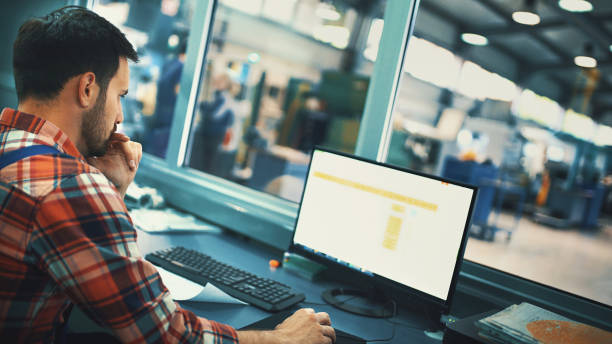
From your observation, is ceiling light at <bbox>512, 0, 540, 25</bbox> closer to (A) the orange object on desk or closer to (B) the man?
(A) the orange object on desk

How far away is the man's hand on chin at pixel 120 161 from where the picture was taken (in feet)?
4.10

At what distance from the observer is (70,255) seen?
0.73 m

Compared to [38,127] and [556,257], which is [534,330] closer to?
[38,127]

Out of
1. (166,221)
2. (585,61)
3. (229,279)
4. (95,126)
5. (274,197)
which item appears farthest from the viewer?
(585,61)

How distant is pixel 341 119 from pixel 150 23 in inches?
92.9

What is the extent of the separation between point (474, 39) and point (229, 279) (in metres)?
10.6

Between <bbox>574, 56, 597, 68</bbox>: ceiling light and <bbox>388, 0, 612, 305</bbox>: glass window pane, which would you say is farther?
<bbox>574, 56, 597, 68</bbox>: ceiling light

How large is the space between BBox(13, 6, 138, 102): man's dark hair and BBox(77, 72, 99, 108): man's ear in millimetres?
13

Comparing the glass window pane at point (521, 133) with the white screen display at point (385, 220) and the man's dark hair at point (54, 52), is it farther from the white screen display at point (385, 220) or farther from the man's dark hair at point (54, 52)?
the man's dark hair at point (54, 52)

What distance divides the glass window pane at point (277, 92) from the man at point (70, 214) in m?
1.20

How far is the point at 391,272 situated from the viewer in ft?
4.30

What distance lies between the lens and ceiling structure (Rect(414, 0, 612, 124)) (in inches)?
336

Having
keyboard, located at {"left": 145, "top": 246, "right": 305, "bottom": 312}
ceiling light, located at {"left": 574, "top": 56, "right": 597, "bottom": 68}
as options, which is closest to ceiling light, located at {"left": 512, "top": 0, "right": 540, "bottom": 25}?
ceiling light, located at {"left": 574, "top": 56, "right": 597, "bottom": 68}

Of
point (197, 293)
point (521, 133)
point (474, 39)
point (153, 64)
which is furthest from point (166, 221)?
point (474, 39)
